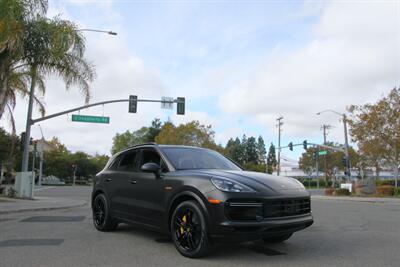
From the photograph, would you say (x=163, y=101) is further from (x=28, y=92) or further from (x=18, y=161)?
(x=18, y=161)

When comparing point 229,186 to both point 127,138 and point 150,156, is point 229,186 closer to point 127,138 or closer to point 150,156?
point 150,156

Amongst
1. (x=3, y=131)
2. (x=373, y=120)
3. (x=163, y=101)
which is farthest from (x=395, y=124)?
(x=3, y=131)

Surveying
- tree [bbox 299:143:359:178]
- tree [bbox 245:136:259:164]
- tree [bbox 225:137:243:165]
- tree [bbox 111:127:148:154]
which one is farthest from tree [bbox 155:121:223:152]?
tree [bbox 245:136:259:164]

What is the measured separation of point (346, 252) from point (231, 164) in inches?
95.5

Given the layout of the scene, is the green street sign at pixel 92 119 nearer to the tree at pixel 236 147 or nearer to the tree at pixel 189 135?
the tree at pixel 189 135

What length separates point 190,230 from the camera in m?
6.25

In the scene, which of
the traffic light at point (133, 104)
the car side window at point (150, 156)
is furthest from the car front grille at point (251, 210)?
the traffic light at point (133, 104)

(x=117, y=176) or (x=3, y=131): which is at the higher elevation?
(x=3, y=131)

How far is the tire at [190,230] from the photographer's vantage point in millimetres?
6012

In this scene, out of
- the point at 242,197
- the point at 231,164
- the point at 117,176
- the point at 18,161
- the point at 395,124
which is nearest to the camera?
the point at 242,197

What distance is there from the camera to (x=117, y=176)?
841 cm

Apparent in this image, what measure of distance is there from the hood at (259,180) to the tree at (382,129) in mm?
32804

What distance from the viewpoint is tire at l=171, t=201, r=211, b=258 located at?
19.7ft

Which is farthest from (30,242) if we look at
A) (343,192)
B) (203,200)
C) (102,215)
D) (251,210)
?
(343,192)
